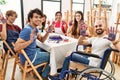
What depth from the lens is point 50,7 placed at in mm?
4879

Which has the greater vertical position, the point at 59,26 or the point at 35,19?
the point at 35,19

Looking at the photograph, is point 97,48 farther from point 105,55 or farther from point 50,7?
point 50,7

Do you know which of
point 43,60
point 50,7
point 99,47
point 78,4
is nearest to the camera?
point 99,47

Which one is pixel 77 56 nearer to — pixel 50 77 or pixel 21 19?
pixel 50 77

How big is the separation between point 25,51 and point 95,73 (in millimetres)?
919

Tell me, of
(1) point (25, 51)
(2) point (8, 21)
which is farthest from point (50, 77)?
(2) point (8, 21)

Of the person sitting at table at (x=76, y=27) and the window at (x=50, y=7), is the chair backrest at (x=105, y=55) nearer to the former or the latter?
the person sitting at table at (x=76, y=27)

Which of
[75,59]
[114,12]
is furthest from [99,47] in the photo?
[114,12]

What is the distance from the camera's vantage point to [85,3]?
5.79 metres

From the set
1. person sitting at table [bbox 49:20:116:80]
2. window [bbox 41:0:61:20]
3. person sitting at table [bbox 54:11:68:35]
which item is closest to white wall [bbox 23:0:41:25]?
window [bbox 41:0:61:20]

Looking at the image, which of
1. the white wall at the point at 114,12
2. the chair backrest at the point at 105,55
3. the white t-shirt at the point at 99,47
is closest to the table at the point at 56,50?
the white t-shirt at the point at 99,47

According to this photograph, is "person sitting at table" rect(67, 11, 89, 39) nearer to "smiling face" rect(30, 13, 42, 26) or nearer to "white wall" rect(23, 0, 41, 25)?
"smiling face" rect(30, 13, 42, 26)

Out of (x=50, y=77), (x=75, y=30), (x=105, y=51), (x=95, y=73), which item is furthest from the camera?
(x=75, y=30)

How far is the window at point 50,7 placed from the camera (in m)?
4.73
